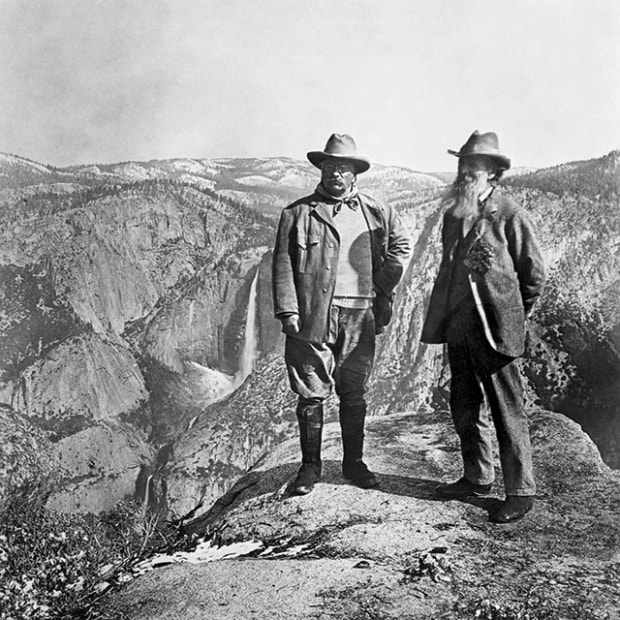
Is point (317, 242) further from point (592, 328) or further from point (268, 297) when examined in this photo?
point (268, 297)

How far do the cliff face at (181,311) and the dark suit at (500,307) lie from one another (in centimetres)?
442

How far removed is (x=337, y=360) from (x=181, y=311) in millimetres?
7136

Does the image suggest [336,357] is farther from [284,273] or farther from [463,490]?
[463,490]

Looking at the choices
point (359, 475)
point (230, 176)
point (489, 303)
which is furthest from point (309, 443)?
point (230, 176)

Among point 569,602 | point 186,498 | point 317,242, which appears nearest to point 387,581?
point 569,602

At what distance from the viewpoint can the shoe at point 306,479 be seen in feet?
13.3

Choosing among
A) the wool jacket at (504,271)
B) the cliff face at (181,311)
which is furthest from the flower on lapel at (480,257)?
the cliff face at (181,311)

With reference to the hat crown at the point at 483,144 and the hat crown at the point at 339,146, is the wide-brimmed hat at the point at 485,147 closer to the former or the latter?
the hat crown at the point at 483,144

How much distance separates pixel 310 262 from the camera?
3.94m

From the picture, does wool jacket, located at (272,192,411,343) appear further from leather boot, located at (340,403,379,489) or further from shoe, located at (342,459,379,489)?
shoe, located at (342,459,379,489)

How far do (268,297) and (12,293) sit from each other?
3.90 meters

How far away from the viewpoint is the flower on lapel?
3.52 m

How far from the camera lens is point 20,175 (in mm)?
10195

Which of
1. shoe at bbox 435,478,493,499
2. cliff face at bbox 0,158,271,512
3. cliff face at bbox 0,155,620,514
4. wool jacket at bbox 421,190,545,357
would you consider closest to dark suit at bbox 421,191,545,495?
wool jacket at bbox 421,190,545,357
